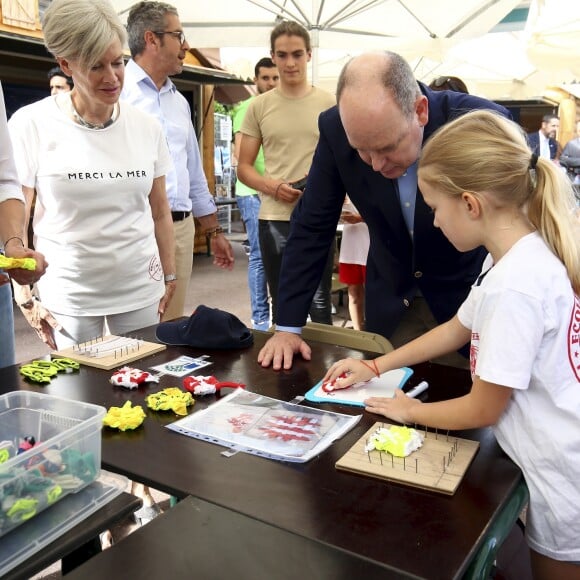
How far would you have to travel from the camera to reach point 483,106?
177cm

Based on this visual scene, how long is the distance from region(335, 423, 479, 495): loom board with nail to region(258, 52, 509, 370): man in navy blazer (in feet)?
1.72

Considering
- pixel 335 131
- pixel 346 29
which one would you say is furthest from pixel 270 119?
pixel 346 29

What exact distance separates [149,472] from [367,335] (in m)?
0.90

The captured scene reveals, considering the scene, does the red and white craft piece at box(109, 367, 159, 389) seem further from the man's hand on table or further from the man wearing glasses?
the man wearing glasses

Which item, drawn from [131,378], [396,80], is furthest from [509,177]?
[131,378]

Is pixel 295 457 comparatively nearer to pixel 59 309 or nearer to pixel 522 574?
pixel 522 574

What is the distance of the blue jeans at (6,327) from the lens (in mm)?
1733

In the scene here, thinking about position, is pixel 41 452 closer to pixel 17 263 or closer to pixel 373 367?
pixel 17 263

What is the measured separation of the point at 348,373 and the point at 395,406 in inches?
7.7

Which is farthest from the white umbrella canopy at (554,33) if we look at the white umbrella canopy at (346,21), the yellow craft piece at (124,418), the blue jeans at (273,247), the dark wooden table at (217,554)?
the dark wooden table at (217,554)

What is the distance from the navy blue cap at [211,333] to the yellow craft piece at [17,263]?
0.45 metres

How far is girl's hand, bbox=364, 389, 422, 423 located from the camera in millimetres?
1265

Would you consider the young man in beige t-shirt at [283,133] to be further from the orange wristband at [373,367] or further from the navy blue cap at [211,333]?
the orange wristband at [373,367]

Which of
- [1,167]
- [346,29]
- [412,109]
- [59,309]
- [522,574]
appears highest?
[346,29]
